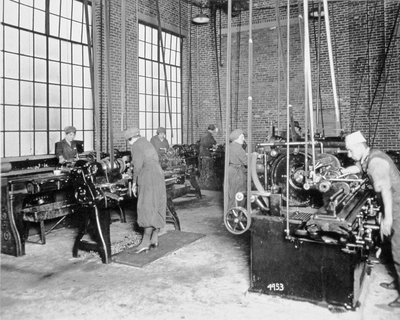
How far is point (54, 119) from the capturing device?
9.57 metres

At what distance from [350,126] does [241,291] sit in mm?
8462

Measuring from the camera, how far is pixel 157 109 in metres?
13.1

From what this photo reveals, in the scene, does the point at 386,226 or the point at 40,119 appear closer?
the point at 386,226

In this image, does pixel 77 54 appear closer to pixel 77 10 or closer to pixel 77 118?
pixel 77 10

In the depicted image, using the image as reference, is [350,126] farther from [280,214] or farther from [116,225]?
[280,214]

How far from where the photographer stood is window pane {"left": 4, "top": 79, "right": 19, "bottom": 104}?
27.9 ft

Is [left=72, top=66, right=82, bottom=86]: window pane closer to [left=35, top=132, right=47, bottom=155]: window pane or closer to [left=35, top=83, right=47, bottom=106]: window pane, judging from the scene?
[left=35, top=83, right=47, bottom=106]: window pane

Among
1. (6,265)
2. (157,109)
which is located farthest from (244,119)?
(6,265)

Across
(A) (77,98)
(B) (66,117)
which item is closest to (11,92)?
(B) (66,117)

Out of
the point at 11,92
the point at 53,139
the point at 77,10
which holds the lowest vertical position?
the point at 53,139

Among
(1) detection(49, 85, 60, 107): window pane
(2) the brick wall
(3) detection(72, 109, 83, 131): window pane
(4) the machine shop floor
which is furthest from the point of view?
(2) the brick wall

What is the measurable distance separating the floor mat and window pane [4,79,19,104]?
4700 millimetres

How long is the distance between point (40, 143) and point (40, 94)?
113 cm

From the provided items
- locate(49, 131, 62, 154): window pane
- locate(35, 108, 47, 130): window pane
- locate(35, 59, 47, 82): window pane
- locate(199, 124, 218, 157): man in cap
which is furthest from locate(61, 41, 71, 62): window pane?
locate(199, 124, 218, 157): man in cap
